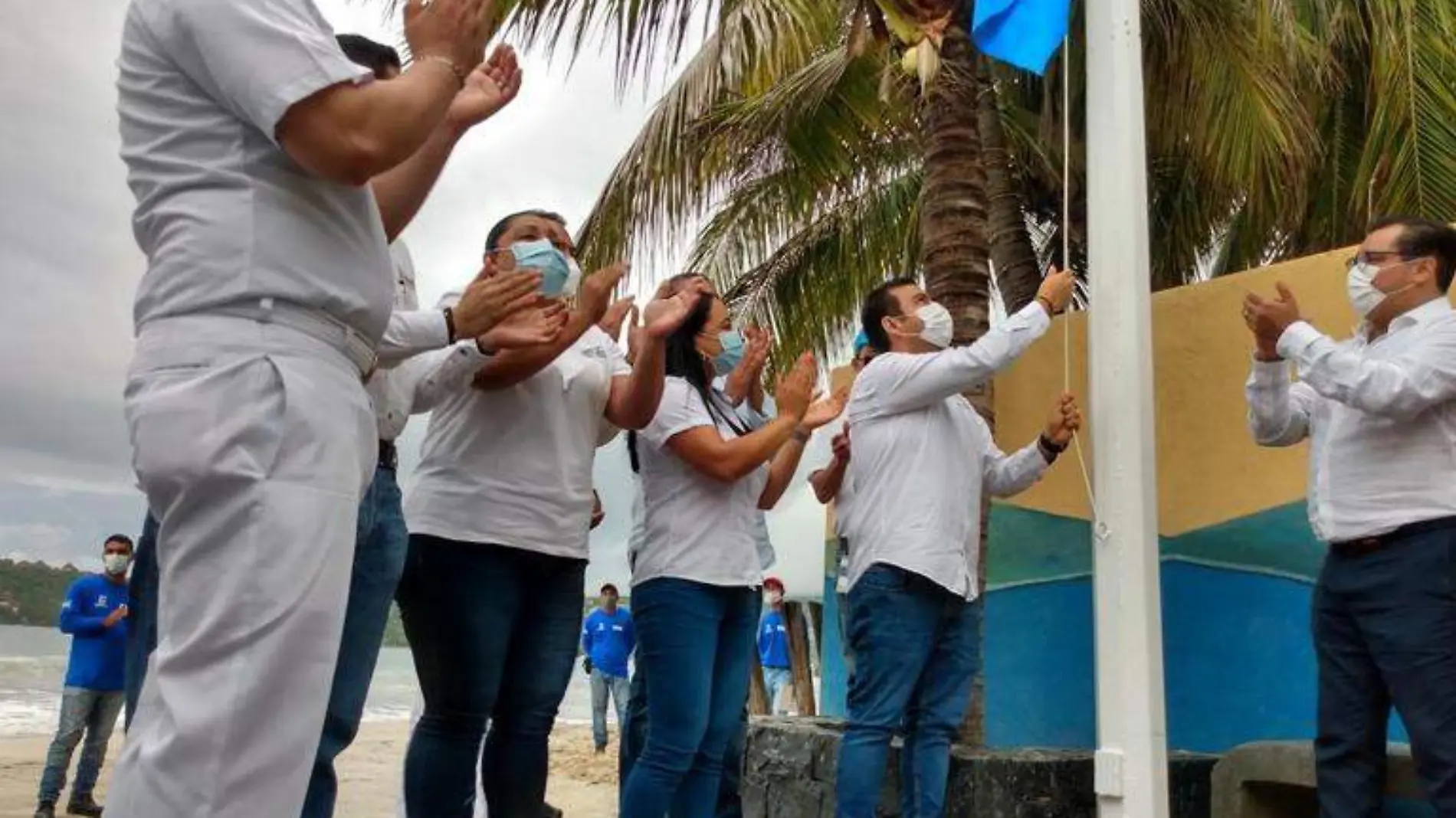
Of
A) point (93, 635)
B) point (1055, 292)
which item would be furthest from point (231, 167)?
point (93, 635)

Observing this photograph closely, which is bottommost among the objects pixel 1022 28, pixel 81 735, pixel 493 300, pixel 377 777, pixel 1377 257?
pixel 377 777

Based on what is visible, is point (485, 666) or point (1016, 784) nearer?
point (485, 666)

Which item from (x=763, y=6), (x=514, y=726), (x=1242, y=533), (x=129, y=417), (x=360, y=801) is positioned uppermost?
(x=763, y=6)

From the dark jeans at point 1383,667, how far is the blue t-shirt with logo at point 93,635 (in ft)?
19.9

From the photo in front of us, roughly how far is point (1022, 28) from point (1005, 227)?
5.61 m

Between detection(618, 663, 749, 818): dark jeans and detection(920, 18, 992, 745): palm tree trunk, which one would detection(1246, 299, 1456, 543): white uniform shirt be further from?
detection(920, 18, 992, 745): palm tree trunk

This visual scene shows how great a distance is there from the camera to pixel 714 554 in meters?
3.34

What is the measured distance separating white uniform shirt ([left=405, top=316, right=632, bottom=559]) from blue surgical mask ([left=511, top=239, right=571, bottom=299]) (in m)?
0.20

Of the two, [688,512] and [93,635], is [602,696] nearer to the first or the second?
[93,635]

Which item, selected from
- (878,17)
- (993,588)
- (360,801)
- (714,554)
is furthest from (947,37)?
(360,801)

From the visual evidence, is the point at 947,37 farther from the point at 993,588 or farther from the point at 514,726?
the point at 514,726

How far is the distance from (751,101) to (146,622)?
661cm

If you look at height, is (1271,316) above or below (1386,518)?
above

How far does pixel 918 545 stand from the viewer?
140 inches
